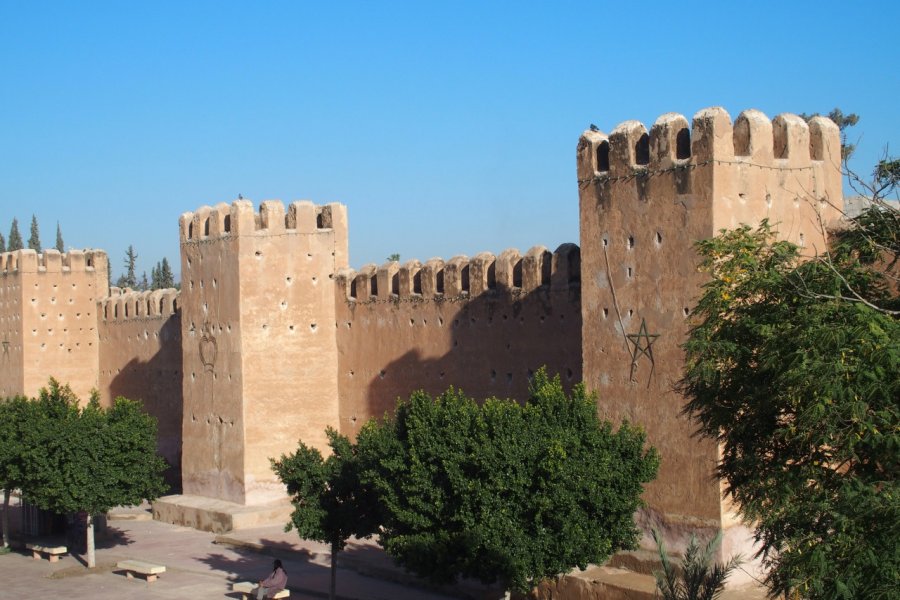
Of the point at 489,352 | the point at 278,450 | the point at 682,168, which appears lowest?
the point at 278,450

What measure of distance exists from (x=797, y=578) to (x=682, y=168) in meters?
7.18

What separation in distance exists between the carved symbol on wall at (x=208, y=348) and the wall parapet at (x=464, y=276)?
2.61 m

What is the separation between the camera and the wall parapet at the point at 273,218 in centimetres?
2130

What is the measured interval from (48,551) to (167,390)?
258 inches

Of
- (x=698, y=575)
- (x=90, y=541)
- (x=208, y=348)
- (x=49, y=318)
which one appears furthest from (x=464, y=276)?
(x=49, y=318)

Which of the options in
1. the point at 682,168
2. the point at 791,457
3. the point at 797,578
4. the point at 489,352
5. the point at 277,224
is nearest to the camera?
the point at 797,578

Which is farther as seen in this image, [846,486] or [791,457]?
[791,457]

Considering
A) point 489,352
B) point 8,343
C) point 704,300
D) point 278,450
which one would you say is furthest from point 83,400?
point 704,300

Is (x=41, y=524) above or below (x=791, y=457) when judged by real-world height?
below

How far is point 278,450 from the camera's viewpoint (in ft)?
69.5

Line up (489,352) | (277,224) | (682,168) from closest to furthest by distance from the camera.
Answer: (682,168) < (489,352) < (277,224)

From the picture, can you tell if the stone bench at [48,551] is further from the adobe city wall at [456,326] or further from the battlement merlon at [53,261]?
the battlement merlon at [53,261]

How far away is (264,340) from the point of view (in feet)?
69.7

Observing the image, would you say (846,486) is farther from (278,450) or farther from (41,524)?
(41,524)
